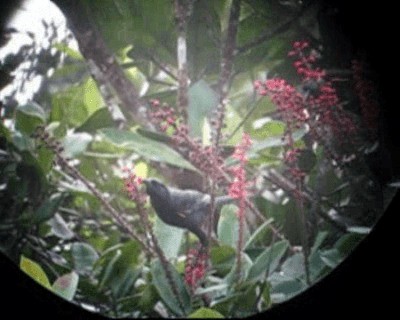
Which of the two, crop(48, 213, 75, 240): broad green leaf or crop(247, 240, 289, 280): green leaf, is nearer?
crop(247, 240, 289, 280): green leaf

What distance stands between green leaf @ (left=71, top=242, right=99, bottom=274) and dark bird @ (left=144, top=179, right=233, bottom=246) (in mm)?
125

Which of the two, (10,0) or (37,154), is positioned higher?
(10,0)

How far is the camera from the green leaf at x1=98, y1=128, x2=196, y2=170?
2.70 ft

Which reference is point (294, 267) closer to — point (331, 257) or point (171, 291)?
point (331, 257)

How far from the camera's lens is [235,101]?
888mm

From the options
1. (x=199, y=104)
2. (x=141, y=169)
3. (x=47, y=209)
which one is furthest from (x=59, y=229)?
(x=199, y=104)

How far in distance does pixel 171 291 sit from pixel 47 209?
218 millimetres

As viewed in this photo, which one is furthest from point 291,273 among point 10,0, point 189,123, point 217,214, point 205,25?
point 10,0

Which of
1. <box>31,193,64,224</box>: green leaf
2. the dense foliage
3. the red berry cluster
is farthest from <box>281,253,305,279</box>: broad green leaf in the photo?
<box>31,193,64,224</box>: green leaf

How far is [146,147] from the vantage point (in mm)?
829

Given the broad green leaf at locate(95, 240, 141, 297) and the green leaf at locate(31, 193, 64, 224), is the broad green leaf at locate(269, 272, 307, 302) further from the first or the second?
the green leaf at locate(31, 193, 64, 224)

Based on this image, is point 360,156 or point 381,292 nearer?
point 360,156

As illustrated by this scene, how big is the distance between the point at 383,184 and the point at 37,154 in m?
0.48

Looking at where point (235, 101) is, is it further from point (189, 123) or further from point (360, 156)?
point (360, 156)
